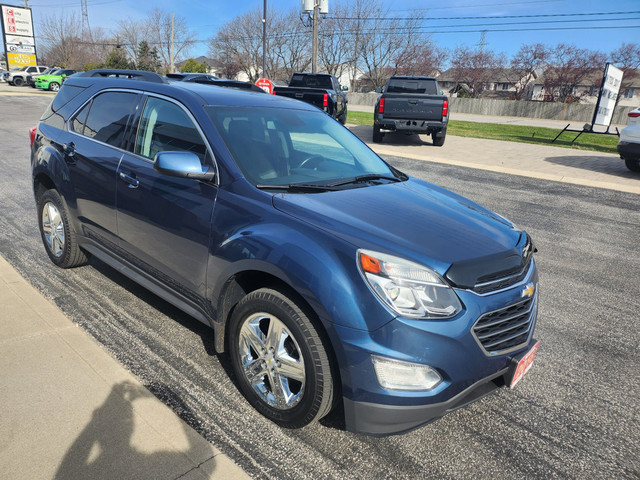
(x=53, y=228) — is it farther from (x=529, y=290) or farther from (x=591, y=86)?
(x=591, y=86)

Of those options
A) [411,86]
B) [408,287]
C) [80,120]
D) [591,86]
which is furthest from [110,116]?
[591,86]

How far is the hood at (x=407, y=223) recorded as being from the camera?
7.82ft

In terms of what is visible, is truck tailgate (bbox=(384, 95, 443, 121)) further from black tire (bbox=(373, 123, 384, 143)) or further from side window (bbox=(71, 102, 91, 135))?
side window (bbox=(71, 102, 91, 135))

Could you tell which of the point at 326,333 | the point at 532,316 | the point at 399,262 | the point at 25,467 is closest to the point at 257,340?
the point at 326,333

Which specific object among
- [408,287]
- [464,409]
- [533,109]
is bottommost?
[464,409]

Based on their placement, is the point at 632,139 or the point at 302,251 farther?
the point at 632,139

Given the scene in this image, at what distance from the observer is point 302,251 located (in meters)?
2.38

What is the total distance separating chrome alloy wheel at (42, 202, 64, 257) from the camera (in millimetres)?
4414

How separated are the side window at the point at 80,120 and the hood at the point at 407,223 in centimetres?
242

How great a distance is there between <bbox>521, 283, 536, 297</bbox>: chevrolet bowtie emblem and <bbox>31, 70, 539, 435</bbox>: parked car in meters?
0.01

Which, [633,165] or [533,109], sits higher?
[533,109]

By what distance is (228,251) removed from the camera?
8.91 ft

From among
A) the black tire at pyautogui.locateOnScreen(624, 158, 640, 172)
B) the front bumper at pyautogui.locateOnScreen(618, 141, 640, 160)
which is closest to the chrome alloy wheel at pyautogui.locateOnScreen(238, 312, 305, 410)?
the front bumper at pyautogui.locateOnScreen(618, 141, 640, 160)

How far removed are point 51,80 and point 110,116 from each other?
42518 millimetres
